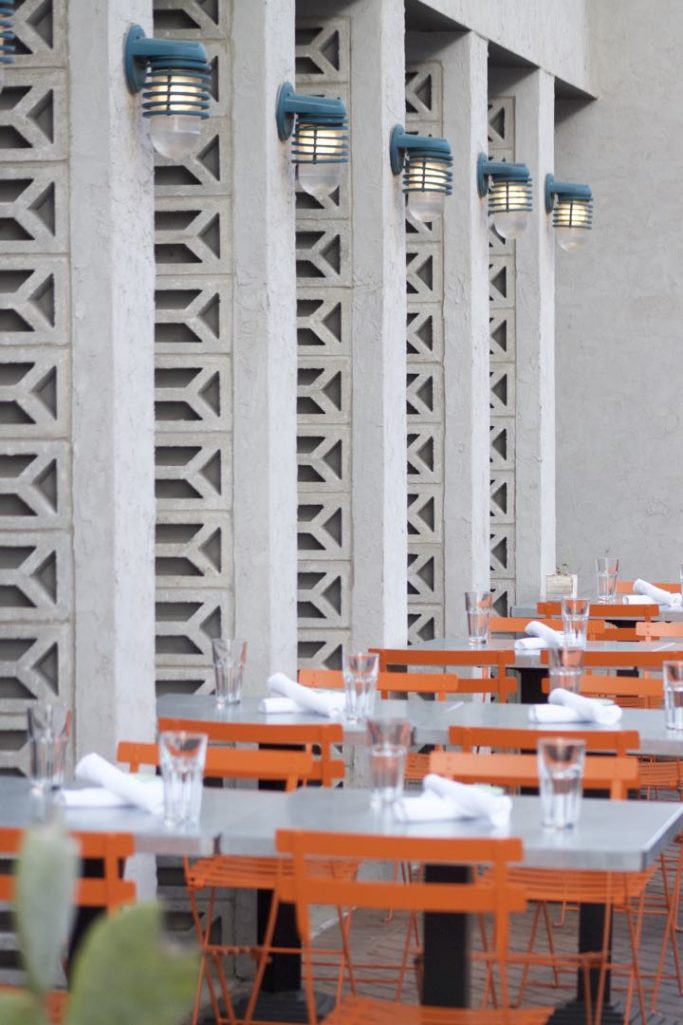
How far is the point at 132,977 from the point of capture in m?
0.78

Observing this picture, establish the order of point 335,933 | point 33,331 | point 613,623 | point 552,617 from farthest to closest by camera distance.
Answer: point 613,623, point 552,617, point 335,933, point 33,331

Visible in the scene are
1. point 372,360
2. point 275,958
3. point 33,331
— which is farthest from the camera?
point 372,360

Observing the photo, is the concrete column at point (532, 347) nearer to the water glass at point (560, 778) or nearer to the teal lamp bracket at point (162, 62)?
the teal lamp bracket at point (162, 62)

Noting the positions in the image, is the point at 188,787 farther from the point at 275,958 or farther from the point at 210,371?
the point at 210,371

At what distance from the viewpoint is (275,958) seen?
479 cm

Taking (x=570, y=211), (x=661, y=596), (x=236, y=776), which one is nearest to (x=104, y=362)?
(x=236, y=776)

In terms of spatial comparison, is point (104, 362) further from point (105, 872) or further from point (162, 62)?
point (105, 872)

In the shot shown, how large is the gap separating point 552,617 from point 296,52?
3.05 m

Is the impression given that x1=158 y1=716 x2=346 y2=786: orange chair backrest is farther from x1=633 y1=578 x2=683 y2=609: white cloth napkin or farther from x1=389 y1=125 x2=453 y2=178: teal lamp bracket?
x1=633 y1=578 x2=683 y2=609: white cloth napkin

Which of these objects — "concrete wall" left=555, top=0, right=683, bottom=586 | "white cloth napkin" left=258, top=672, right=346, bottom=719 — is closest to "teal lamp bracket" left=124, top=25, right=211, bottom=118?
"white cloth napkin" left=258, top=672, right=346, bottom=719

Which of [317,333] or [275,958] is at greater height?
[317,333]

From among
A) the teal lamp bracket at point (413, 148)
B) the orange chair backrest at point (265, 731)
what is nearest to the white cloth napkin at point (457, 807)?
the orange chair backrest at point (265, 731)

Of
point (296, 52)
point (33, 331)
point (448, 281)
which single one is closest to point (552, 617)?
point (448, 281)

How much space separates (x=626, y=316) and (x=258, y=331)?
21.6 ft
